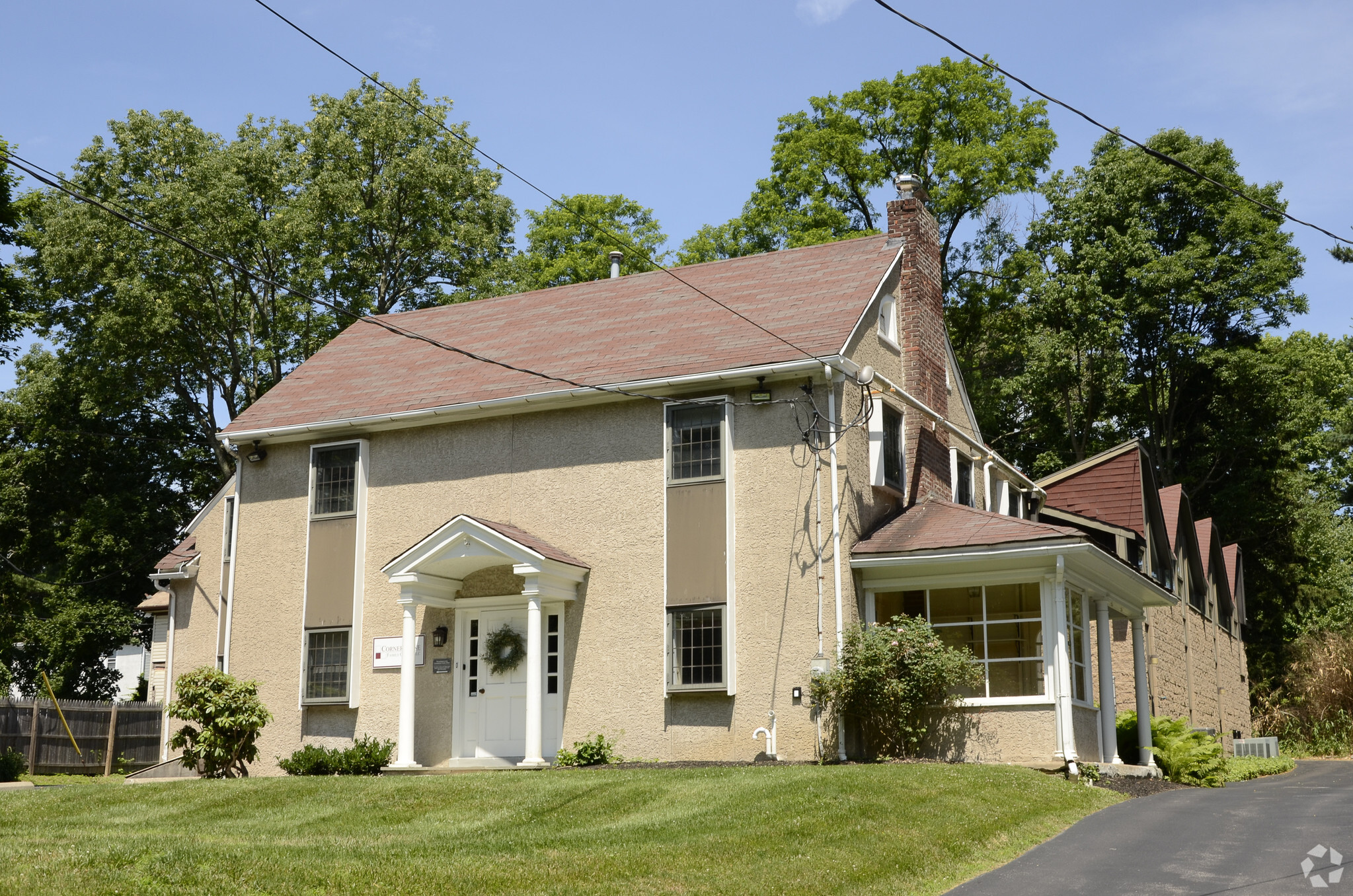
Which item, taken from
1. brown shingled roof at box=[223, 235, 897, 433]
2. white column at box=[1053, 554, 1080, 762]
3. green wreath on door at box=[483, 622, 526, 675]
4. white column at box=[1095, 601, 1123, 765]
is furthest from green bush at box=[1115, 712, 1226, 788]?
green wreath on door at box=[483, 622, 526, 675]


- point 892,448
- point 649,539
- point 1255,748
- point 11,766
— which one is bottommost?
point 1255,748

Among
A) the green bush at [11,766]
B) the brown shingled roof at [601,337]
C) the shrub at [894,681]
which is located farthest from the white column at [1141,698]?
the green bush at [11,766]

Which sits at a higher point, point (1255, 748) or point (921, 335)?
point (921, 335)

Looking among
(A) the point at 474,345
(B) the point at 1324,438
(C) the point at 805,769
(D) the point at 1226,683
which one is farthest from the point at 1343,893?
(B) the point at 1324,438

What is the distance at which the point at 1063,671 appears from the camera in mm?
16844

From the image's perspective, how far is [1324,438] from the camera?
126 ft

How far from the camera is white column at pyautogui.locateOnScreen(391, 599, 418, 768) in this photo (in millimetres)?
18828

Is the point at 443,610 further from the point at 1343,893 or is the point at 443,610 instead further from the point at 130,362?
the point at 130,362

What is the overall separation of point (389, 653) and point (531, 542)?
327cm

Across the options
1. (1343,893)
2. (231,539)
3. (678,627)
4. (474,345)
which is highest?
(474,345)

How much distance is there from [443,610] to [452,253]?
A: 61.8 feet

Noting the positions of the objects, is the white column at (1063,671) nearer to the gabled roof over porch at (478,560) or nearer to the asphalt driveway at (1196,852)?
the asphalt driveway at (1196,852)

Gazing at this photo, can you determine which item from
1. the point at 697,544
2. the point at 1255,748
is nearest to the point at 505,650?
the point at 697,544

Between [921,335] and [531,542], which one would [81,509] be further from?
[921,335]
